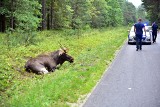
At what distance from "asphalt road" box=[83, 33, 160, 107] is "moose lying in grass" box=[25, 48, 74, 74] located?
2.27 m

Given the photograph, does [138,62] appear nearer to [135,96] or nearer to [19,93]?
[135,96]

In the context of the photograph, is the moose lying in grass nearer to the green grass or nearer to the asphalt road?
the green grass

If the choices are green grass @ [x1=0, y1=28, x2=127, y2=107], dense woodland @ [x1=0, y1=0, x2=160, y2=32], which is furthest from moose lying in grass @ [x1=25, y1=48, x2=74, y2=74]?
dense woodland @ [x1=0, y1=0, x2=160, y2=32]

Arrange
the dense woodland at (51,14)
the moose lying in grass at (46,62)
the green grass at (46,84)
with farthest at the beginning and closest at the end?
the dense woodland at (51,14) < the moose lying in grass at (46,62) < the green grass at (46,84)

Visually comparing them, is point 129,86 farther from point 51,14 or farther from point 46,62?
point 51,14

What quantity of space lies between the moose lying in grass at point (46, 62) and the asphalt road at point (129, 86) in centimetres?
227

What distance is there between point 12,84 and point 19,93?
132 cm

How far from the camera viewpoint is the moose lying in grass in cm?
1316

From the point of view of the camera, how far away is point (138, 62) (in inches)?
658

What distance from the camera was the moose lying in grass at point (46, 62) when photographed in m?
13.2

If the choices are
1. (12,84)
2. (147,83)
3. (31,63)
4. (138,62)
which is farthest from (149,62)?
(12,84)

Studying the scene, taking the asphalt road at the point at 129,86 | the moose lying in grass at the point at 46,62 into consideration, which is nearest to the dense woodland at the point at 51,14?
the moose lying in grass at the point at 46,62

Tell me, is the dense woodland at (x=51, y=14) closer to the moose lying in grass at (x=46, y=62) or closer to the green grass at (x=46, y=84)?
the moose lying in grass at (x=46, y=62)

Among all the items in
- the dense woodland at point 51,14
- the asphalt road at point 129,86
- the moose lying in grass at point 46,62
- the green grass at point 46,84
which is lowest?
the asphalt road at point 129,86
